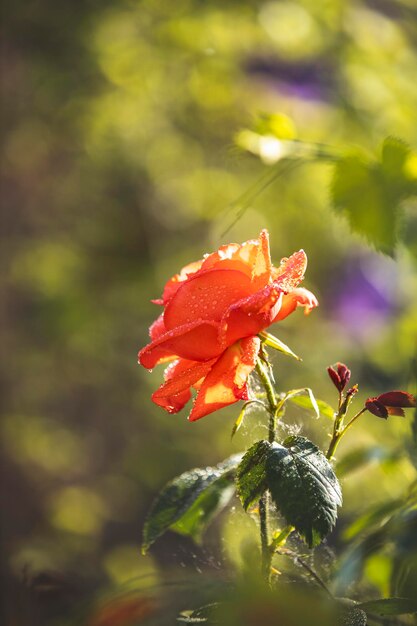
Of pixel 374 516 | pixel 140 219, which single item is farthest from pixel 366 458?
pixel 140 219

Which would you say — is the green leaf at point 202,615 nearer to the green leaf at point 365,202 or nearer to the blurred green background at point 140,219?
the green leaf at point 365,202

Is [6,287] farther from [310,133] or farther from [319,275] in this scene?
[310,133]

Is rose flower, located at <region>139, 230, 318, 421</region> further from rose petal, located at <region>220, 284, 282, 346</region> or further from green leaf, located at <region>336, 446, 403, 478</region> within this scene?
green leaf, located at <region>336, 446, 403, 478</region>

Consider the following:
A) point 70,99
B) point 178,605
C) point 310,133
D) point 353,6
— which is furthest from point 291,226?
point 178,605

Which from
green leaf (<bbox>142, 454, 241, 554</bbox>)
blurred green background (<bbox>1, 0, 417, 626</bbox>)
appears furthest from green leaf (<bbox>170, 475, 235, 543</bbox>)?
blurred green background (<bbox>1, 0, 417, 626</bbox>)

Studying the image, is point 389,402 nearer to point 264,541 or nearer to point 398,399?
point 398,399
